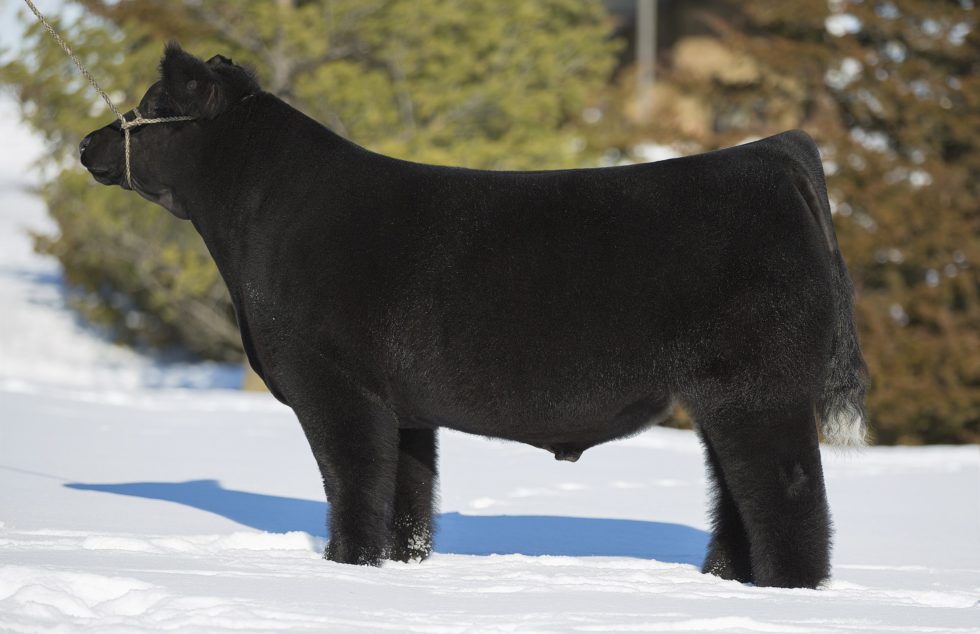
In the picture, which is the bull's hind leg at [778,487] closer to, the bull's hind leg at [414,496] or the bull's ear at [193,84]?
the bull's hind leg at [414,496]

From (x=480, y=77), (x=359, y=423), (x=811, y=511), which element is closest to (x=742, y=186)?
(x=811, y=511)

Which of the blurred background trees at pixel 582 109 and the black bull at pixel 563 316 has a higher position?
the blurred background trees at pixel 582 109

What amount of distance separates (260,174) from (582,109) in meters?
11.2

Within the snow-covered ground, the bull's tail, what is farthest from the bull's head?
the bull's tail

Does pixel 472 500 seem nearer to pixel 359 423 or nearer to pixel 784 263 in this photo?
pixel 359 423

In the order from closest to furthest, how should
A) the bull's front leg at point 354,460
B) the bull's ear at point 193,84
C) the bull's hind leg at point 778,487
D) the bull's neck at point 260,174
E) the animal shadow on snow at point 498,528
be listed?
the bull's hind leg at point 778,487 < the bull's front leg at point 354,460 < the bull's neck at point 260,174 < the bull's ear at point 193,84 < the animal shadow on snow at point 498,528

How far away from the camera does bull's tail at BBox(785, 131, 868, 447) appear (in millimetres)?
3998

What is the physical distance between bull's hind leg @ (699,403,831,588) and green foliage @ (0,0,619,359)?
372 inches

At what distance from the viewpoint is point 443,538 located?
520 centimetres

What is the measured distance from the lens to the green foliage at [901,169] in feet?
35.3

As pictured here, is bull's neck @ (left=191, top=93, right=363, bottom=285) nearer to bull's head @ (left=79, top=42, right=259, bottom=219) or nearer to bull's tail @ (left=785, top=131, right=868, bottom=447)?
bull's head @ (left=79, top=42, right=259, bottom=219)

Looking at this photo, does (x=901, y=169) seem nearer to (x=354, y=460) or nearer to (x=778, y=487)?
(x=778, y=487)

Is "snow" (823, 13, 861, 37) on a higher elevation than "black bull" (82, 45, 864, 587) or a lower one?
higher

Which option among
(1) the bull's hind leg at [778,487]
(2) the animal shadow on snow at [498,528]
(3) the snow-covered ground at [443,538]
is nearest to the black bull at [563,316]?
(1) the bull's hind leg at [778,487]
